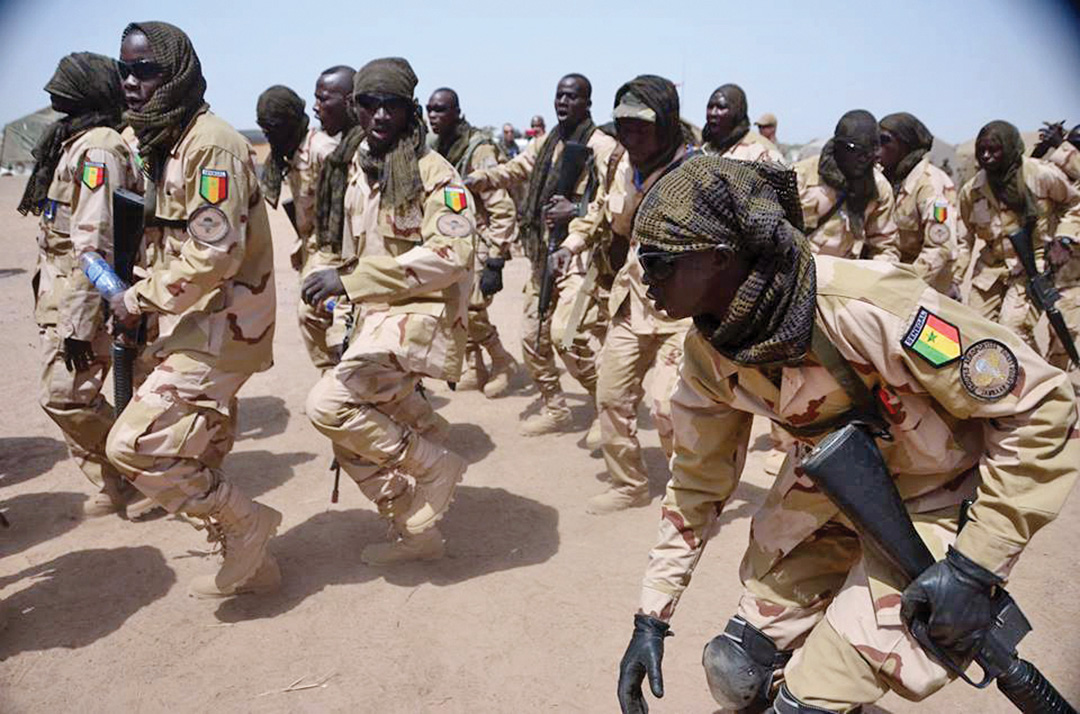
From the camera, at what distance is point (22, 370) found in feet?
24.2

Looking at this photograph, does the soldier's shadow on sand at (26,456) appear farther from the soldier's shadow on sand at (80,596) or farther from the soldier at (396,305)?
the soldier at (396,305)

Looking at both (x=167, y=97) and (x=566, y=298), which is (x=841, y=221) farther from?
(x=167, y=97)

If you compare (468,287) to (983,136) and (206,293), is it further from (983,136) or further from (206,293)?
(983,136)

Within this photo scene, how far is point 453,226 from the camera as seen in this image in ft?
12.8

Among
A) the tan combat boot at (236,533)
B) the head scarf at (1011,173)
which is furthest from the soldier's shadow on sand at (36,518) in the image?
the head scarf at (1011,173)

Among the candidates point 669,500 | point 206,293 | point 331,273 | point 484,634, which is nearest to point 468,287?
point 331,273

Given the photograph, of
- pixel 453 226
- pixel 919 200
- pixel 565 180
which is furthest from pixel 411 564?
pixel 919 200

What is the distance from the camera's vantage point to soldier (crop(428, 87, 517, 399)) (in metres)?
6.90

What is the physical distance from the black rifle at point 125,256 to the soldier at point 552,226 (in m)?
2.49

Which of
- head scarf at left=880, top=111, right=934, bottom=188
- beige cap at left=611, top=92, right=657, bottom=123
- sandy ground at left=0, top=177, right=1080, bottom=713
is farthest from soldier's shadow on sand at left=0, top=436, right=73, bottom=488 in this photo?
head scarf at left=880, top=111, right=934, bottom=188

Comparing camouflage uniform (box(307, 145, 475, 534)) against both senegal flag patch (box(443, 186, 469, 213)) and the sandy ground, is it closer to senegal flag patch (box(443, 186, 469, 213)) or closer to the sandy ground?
senegal flag patch (box(443, 186, 469, 213))

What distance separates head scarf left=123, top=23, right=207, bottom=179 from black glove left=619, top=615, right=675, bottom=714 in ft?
9.00

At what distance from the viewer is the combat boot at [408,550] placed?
4.18 m

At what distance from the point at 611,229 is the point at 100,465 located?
3.26 m
